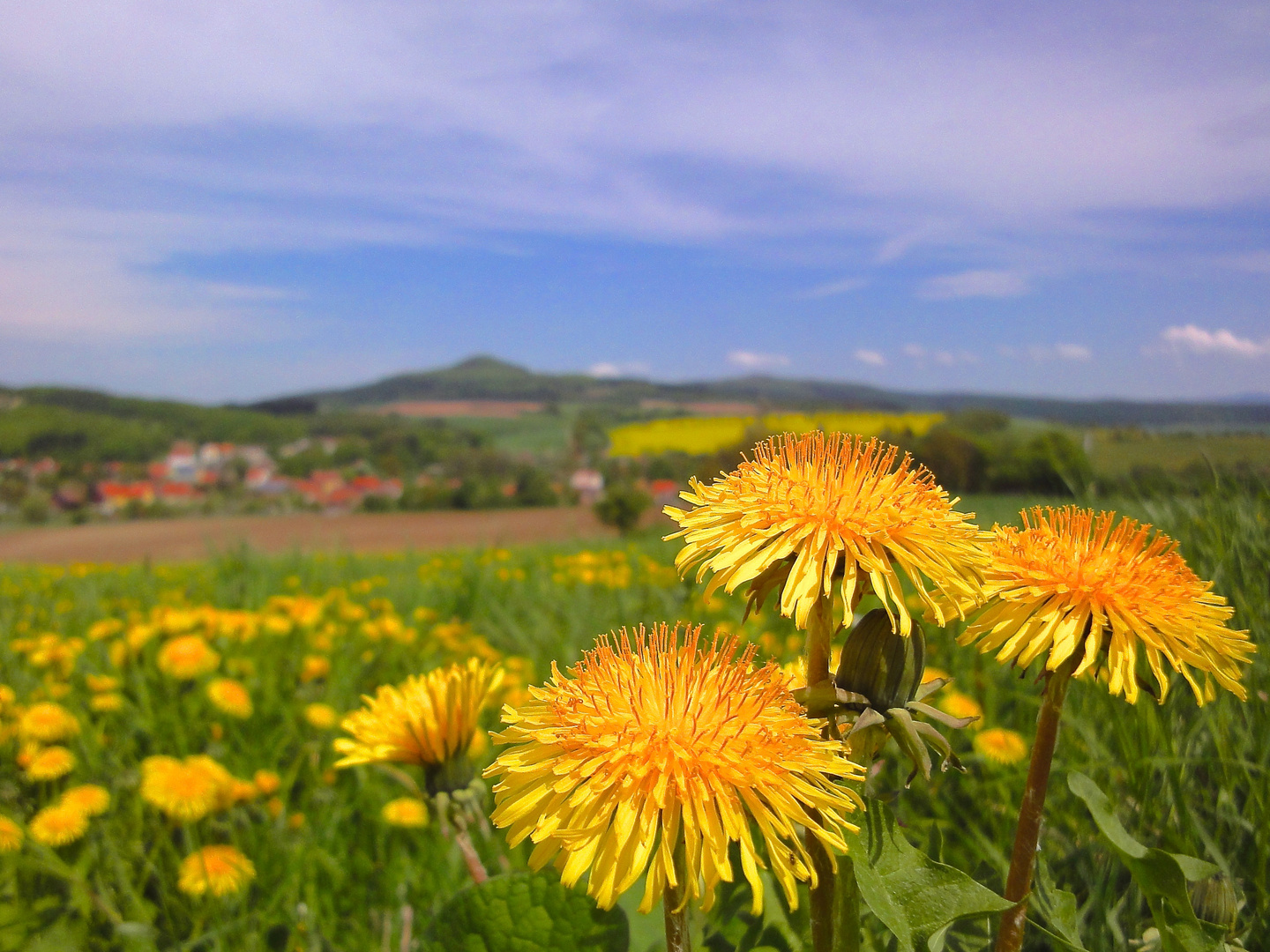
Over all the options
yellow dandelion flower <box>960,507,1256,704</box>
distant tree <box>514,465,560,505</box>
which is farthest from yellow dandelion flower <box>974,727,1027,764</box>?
distant tree <box>514,465,560,505</box>

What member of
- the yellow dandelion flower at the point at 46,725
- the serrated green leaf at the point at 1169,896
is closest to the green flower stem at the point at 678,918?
the serrated green leaf at the point at 1169,896

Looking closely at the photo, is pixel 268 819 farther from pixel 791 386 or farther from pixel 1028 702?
pixel 791 386

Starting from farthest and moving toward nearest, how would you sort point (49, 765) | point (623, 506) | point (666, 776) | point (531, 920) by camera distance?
point (623, 506)
point (49, 765)
point (531, 920)
point (666, 776)

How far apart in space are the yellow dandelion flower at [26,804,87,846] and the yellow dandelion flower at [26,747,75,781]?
0.87 feet

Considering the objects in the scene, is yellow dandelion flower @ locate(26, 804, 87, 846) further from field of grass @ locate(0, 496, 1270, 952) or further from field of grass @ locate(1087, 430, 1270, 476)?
field of grass @ locate(1087, 430, 1270, 476)

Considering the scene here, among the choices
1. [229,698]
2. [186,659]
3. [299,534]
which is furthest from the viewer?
[299,534]

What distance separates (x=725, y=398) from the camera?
24203 mm

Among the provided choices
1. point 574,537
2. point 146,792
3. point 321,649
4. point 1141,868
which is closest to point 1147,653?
point 1141,868

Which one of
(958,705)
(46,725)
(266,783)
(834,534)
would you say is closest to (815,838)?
(834,534)

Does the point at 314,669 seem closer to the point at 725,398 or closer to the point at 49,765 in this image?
the point at 49,765

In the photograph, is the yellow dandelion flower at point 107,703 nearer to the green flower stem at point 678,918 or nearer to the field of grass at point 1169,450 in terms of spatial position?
the green flower stem at point 678,918

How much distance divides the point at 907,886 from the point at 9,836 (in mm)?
2403

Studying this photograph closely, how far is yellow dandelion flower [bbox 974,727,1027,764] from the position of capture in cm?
223

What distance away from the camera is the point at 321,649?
402 cm
